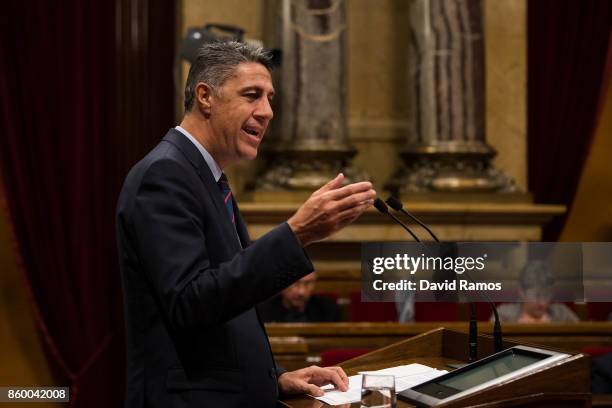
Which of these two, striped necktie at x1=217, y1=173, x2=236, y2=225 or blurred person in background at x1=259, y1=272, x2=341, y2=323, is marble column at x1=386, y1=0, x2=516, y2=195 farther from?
striped necktie at x1=217, y1=173, x2=236, y2=225

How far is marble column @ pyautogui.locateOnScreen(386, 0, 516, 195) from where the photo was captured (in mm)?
5602

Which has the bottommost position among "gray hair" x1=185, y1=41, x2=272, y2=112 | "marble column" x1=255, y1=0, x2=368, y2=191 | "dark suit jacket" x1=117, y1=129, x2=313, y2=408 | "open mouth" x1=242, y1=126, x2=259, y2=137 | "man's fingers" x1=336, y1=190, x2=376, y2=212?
"dark suit jacket" x1=117, y1=129, x2=313, y2=408

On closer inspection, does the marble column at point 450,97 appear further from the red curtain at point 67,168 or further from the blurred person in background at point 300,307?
the red curtain at point 67,168

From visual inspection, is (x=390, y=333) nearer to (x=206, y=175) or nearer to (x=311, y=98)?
(x=311, y=98)

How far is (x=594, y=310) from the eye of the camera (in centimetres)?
533

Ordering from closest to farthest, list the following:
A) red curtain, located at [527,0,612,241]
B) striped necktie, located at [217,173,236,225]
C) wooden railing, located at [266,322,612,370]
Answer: striped necktie, located at [217,173,236,225], wooden railing, located at [266,322,612,370], red curtain, located at [527,0,612,241]

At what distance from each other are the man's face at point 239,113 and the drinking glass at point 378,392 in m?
0.59

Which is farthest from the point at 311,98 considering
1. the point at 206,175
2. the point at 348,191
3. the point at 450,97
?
the point at 348,191

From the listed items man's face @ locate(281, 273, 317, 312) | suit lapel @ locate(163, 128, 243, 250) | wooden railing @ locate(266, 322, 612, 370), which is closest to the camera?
suit lapel @ locate(163, 128, 243, 250)

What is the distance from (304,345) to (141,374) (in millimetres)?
1917

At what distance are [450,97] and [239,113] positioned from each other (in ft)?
13.1

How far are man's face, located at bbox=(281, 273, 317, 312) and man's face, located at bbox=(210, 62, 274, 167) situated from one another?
2.70 metres

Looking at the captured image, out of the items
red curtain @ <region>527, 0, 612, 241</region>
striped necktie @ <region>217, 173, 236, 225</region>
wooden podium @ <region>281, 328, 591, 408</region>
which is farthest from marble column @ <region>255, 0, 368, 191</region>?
wooden podium @ <region>281, 328, 591, 408</region>

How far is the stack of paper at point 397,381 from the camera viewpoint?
1683 mm
